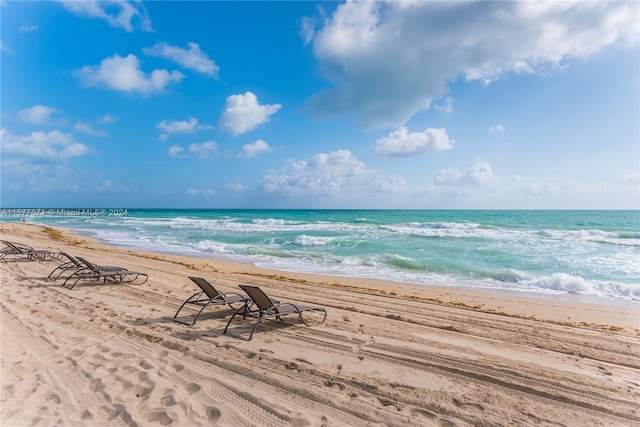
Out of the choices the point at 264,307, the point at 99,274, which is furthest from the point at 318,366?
the point at 99,274

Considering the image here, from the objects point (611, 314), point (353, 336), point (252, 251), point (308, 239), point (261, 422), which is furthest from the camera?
point (308, 239)

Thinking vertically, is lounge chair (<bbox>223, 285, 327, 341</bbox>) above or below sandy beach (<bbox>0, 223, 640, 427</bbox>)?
above

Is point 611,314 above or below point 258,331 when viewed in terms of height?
below

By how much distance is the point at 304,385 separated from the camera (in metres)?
3.66

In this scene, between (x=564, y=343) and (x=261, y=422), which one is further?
(x=564, y=343)

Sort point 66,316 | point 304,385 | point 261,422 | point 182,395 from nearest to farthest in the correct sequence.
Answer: point 261,422 → point 182,395 → point 304,385 → point 66,316

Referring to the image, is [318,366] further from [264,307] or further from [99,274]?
[99,274]

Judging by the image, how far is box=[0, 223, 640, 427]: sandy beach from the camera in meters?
3.19

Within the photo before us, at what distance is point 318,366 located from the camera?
412 cm

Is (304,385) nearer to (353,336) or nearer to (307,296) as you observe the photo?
(353,336)

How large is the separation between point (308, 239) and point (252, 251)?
5.16m

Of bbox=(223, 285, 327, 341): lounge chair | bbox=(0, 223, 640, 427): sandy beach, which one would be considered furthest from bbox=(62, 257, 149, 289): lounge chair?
bbox=(223, 285, 327, 341): lounge chair

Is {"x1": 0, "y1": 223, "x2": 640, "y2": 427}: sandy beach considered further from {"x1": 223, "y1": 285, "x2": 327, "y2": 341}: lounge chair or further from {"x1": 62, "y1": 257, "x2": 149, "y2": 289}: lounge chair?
{"x1": 62, "y1": 257, "x2": 149, "y2": 289}: lounge chair

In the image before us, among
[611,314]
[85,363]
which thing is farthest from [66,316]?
[611,314]
